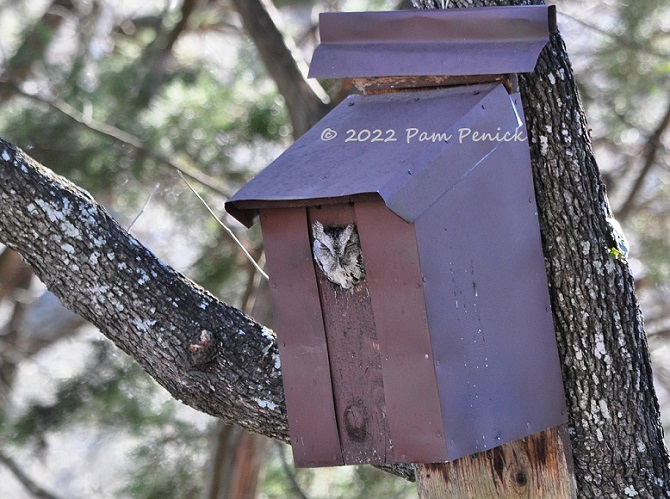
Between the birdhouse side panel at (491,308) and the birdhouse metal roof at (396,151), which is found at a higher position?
the birdhouse metal roof at (396,151)

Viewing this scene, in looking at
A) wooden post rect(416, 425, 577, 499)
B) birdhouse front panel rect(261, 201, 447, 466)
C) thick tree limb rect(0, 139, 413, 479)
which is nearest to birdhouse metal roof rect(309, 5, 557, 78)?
birdhouse front panel rect(261, 201, 447, 466)

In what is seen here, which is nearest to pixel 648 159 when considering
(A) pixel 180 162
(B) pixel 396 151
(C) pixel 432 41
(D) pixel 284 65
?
(D) pixel 284 65

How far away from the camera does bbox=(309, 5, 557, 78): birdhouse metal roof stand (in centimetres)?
193

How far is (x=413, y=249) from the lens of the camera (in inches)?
68.9

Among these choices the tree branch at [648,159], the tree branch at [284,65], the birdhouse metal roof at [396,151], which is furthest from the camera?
the tree branch at [648,159]

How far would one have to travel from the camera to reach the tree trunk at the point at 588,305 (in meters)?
2.04

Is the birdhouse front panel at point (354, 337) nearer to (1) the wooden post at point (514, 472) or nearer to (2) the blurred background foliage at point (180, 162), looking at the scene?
(1) the wooden post at point (514, 472)

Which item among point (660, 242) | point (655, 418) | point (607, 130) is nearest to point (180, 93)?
point (607, 130)

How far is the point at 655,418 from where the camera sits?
2143mm

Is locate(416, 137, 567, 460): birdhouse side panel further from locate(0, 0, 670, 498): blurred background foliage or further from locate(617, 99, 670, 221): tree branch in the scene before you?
locate(617, 99, 670, 221): tree branch

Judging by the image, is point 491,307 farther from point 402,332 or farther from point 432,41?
point 432,41

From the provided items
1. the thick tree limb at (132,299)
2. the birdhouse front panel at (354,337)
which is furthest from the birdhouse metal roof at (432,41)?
the thick tree limb at (132,299)

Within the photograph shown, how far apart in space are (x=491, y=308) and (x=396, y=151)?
39cm

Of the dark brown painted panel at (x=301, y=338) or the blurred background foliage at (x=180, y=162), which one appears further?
the blurred background foliage at (x=180, y=162)
